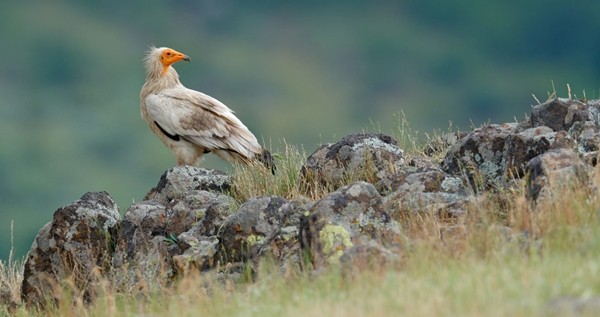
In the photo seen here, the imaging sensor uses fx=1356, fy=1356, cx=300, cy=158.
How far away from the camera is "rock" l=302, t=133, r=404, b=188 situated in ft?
49.8

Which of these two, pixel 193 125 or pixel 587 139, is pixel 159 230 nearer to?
pixel 587 139

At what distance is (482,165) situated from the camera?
14055 mm

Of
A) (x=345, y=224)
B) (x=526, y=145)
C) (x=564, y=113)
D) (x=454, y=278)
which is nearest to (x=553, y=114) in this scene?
(x=564, y=113)

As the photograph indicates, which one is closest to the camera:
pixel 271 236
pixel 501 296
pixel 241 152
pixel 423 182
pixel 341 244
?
pixel 501 296

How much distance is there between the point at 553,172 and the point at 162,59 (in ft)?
39.6

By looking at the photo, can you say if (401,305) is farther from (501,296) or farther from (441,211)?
(441,211)

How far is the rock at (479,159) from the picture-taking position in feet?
45.2

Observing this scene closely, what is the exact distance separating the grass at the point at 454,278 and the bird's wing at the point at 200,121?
833cm

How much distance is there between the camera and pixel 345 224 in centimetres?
1196

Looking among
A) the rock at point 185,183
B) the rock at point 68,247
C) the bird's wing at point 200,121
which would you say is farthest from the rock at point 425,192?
the bird's wing at point 200,121

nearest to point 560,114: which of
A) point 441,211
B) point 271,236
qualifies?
point 441,211

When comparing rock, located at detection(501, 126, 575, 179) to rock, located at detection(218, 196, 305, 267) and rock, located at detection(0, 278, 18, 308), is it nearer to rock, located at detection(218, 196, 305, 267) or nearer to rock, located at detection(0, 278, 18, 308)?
rock, located at detection(218, 196, 305, 267)

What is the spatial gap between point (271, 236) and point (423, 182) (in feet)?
6.39

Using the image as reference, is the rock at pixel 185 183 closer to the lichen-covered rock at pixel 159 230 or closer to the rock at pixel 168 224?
the rock at pixel 168 224
